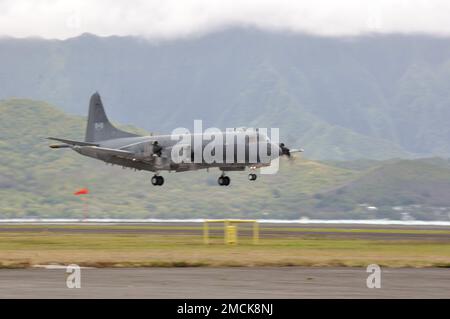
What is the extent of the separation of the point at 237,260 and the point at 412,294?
1635cm

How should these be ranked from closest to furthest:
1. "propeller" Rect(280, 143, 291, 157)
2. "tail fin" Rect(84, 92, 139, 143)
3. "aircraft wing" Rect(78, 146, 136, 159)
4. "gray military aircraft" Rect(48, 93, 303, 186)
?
"gray military aircraft" Rect(48, 93, 303, 186) → "propeller" Rect(280, 143, 291, 157) → "aircraft wing" Rect(78, 146, 136, 159) → "tail fin" Rect(84, 92, 139, 143)

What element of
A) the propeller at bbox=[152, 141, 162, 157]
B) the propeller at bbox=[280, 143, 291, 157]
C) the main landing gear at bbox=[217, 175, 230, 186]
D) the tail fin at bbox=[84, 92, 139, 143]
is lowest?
the main landing gear at bbox=[217, 175, 230, 186]

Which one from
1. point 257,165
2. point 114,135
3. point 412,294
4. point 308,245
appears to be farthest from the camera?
point 114,135

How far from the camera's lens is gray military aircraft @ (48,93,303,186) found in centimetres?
8125

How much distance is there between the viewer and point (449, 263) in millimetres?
44312

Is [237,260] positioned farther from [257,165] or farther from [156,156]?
[156,156]

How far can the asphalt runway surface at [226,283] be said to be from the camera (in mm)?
29359

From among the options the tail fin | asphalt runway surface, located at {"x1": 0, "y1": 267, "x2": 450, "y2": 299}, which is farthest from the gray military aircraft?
asphalt runway surface, located at {"x1": 0, "y1": 267, "x2": 450, "y2": 299}

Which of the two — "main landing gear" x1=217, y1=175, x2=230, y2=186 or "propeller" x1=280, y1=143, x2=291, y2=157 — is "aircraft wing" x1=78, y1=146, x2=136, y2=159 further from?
"propeller" x1=280, y1=143, x2=291, y2=157

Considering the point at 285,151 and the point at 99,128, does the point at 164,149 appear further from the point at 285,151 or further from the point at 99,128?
the point at 99,128

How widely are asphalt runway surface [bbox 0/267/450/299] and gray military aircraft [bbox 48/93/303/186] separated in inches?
1531
